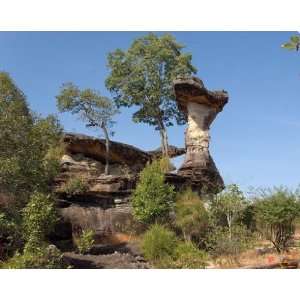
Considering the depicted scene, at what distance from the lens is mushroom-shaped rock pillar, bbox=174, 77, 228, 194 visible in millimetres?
14777

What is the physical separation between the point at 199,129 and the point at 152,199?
12.5 feet

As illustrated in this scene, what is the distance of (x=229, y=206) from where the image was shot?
12633mm

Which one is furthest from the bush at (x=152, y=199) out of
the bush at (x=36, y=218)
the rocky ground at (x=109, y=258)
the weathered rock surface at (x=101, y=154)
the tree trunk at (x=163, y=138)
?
the tree trunk at (x=163, y=138)

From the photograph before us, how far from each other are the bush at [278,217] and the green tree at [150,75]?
26.1ft

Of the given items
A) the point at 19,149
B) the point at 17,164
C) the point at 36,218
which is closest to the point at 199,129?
the point at 19,149

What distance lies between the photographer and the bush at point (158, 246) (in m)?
11.0

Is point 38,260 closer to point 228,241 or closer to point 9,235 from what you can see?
point 9,235

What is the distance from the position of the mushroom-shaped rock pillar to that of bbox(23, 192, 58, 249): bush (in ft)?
17.3

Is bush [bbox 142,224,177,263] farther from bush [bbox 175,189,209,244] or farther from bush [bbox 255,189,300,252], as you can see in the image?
bush [bbox 255,189,300,252]

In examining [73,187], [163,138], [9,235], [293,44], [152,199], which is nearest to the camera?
[293,44]

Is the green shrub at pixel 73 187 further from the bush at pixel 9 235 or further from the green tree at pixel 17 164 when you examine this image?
the bush at pixel 9 235
